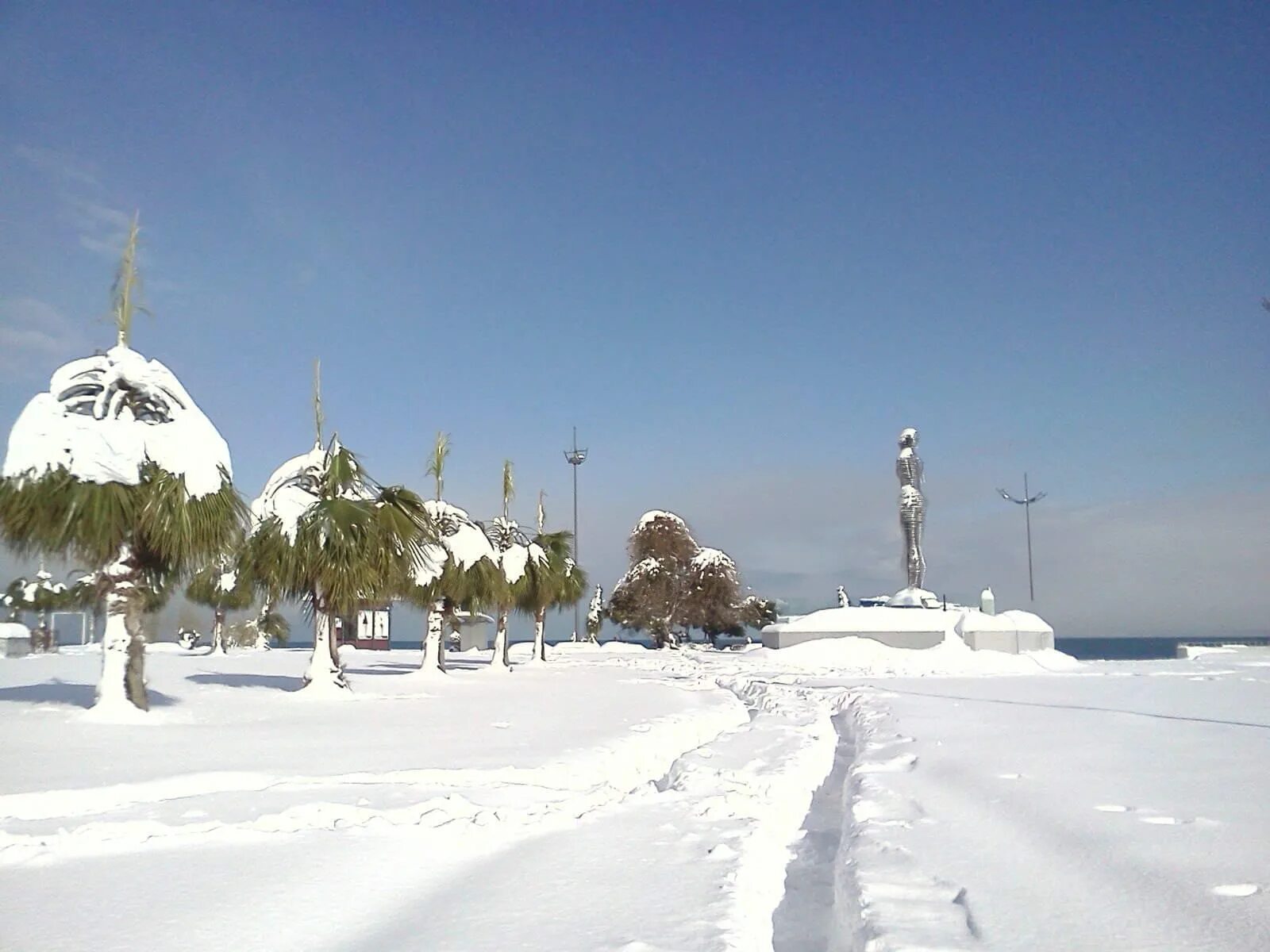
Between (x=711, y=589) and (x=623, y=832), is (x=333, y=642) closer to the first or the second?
(x=623, y=832)

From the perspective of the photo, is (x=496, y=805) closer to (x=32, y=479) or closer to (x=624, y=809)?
(x=624, y=809)

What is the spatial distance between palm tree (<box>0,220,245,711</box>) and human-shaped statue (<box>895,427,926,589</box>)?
4208 centimetres

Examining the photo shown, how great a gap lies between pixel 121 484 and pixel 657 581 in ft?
157

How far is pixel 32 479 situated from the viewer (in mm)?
13289

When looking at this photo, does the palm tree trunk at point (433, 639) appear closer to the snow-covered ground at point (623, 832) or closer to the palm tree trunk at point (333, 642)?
the palm tree trunk at point (333, 642)

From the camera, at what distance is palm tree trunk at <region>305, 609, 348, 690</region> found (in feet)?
63.8

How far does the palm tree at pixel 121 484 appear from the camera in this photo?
13328mm

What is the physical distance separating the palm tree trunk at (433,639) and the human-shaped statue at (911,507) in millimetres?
30251

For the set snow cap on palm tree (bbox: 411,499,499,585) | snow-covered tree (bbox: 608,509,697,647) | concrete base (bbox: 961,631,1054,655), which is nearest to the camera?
snow cap on palm tree (bbox: 411,499,499,585)

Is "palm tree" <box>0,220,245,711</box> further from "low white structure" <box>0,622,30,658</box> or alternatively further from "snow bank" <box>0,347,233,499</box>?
"low white structure" <box>0,622,30,658</box>

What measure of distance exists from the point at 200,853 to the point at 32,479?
8925 millimetres

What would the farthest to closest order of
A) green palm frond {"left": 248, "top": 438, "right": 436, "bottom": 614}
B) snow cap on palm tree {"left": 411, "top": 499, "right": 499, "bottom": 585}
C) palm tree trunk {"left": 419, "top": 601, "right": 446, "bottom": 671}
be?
1. palm tree trunk {"left": 419, "top": 601, "right": 446, "bottom": 671}
2. snow cap on palm tree {"left": 411, "top": 499, "right": 499, "bottom": 585}
3. green palm frond {"left": 248, "top": 438, "right": 436, "bottom": 614}

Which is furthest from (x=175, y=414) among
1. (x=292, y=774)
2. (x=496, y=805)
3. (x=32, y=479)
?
(x=496, y=805)

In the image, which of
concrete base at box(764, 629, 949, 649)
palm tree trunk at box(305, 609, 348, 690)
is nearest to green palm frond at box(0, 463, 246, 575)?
palm tree trunk at box(305, 609, 348, 690)
